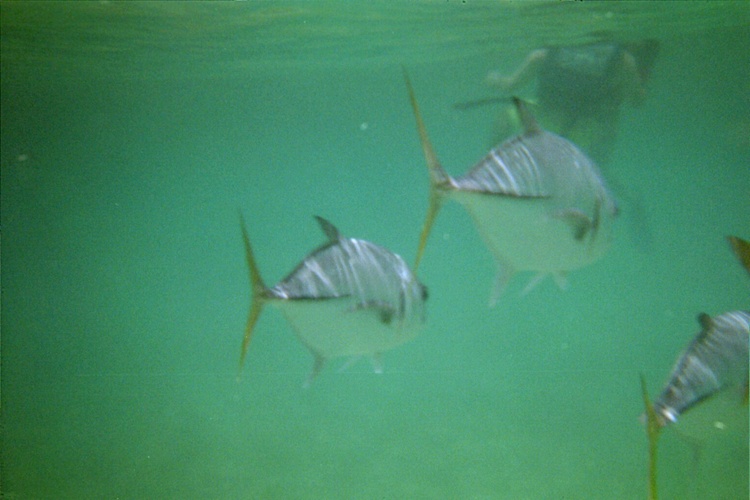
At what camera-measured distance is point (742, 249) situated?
2.63m

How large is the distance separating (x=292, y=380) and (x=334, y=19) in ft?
31.9

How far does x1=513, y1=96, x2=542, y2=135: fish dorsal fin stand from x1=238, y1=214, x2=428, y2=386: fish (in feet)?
3.67

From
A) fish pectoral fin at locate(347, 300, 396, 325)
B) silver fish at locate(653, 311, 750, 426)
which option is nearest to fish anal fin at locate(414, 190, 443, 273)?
fish pectoral fin at locate(347, 300, 396, 325)

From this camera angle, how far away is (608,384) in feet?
33.5

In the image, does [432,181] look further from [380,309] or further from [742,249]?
[742,249]

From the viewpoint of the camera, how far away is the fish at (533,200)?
271 centimetres

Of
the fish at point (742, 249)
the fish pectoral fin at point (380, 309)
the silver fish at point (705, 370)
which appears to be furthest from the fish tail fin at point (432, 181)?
the silver fish at point (705, 370)

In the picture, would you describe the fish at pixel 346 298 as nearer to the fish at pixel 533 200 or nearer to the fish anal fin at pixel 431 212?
the fish at pixel 533 200

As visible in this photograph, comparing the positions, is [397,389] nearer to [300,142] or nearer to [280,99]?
[280,99]

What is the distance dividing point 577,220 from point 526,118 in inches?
24.8

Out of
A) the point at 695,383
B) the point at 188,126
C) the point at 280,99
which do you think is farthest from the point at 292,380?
the point at 188,126

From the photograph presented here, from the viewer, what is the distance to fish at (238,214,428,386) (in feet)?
10.8

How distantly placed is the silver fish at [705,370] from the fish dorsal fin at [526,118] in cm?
143

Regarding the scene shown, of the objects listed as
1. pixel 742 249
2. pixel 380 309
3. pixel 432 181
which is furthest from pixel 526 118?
pixel 380 309
